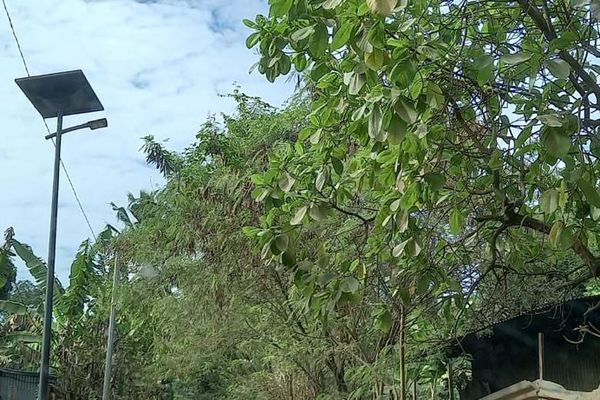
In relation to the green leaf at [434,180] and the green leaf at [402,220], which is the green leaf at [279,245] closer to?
the green leaf at [402,220]

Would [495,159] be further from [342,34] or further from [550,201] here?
[342,34]

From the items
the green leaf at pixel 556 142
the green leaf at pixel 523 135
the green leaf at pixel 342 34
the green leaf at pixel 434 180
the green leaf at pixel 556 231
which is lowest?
the green leaf at pixel 556 231

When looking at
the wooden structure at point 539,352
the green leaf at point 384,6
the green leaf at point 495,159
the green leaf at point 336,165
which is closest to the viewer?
the green leaf at point 384,6

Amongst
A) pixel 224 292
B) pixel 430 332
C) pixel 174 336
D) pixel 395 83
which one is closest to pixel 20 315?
pixel 174 336

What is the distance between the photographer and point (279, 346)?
26.5ft

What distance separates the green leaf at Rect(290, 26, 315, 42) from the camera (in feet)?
9.05

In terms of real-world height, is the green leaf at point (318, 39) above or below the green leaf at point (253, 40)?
below

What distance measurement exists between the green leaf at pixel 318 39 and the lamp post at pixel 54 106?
324cm

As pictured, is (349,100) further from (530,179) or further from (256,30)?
(530,179)

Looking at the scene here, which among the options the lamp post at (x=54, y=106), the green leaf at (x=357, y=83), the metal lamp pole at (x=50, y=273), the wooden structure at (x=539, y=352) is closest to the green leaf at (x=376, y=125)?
the green leaf at (x=357, y=83)

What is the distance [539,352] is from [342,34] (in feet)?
13.5

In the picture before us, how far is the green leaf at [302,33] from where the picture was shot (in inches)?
109

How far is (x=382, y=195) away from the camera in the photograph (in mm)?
3908

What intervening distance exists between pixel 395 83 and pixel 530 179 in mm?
1461
